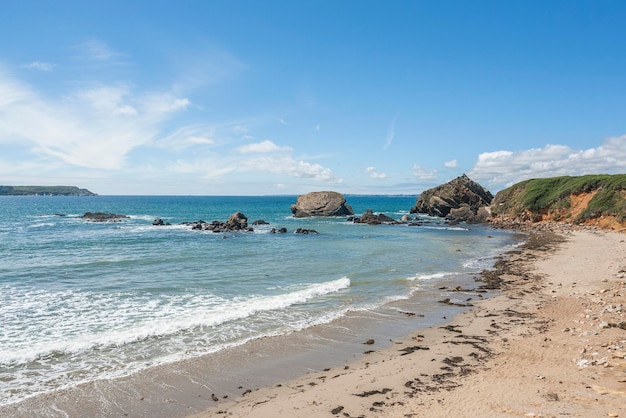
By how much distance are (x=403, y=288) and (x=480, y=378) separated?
39.8 ft

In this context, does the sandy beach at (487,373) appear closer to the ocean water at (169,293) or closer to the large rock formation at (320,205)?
the ocean water at (169,293)

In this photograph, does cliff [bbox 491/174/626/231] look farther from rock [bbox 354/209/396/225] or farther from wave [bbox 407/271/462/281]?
wave [bbox 407/271/462/281]

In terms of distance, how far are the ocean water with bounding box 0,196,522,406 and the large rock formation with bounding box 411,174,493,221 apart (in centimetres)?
3816

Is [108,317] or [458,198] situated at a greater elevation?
[458,198]

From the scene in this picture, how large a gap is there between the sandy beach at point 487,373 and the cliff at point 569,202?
3858 centimetres

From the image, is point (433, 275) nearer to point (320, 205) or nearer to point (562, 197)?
point (562, 197)

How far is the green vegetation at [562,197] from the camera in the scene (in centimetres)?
4969

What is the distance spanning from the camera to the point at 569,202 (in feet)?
184

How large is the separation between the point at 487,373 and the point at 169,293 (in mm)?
15844

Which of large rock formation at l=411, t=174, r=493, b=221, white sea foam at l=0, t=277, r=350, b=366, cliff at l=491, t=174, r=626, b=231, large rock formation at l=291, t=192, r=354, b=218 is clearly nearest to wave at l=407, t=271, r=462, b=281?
white sea foam at l=0, t=277, r=350, b=366

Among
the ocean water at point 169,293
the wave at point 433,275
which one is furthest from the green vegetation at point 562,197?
the wave at point 433,275

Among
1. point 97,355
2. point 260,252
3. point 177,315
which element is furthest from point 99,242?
point 97,355

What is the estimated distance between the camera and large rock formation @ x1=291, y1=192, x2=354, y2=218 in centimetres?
8488

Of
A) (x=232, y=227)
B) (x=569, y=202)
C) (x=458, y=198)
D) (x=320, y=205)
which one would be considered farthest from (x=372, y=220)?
(x=569, y=202)
